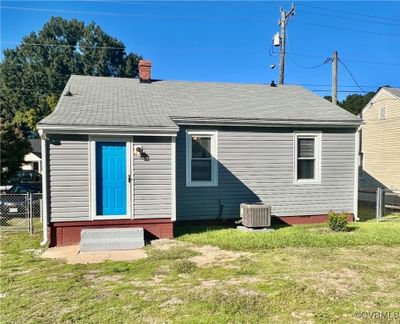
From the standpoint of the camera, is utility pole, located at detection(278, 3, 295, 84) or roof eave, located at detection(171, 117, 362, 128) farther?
utility pole, located at detection(278, 3, 295, 84)

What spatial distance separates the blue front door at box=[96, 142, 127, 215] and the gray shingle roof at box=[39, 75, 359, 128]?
2.03 ft

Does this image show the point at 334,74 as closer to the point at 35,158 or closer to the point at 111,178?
the point at 111,178

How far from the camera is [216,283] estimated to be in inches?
221

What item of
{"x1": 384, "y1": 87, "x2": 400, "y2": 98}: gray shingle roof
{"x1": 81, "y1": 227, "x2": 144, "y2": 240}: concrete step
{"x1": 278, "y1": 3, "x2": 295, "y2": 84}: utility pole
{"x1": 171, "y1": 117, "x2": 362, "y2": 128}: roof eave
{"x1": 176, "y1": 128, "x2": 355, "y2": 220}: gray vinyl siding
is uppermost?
{"x1": 278, "y1": 3, "x2": 295, "y2": 84}: utility pole

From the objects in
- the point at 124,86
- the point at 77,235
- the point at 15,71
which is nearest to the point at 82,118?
the point at 77,235

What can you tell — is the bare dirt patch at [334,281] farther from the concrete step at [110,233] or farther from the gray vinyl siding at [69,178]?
the gray vinyl siding at [69,178]

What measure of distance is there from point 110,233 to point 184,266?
238 cm

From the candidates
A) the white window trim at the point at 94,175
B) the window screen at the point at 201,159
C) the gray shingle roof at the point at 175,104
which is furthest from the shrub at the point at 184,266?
the window screen at the point at 201,159

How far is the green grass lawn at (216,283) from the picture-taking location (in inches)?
176

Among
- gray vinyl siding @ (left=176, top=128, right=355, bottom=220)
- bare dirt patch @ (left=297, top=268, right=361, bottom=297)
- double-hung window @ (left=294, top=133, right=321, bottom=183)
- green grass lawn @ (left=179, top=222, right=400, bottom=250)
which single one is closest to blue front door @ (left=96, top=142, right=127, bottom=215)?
green grass lawn @ (left=179, top=222, right=400, bottom=250)

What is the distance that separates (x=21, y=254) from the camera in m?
7.48

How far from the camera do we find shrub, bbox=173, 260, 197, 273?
625cm

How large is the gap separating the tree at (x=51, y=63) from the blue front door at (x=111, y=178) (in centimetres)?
3704

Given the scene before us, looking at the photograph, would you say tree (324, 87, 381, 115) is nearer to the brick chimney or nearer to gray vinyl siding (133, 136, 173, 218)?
the brick chimney
